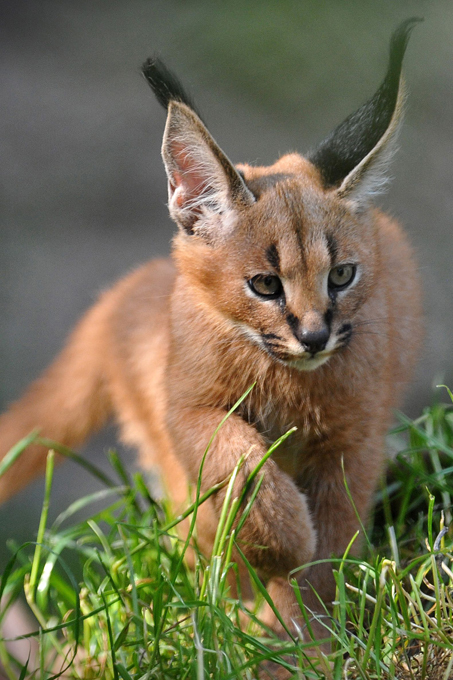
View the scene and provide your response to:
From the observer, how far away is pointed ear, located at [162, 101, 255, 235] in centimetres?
255

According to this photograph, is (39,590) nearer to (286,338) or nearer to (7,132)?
(286,338)

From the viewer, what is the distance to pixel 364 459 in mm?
2936

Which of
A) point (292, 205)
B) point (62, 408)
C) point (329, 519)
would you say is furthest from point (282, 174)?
point (62, 408)

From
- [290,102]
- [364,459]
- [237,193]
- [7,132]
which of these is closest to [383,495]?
[364,459]

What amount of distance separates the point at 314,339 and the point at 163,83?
0.95 metres

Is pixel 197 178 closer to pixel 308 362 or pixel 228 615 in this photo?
pixel 308 362

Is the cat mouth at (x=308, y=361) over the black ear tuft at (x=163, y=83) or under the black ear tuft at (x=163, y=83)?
under

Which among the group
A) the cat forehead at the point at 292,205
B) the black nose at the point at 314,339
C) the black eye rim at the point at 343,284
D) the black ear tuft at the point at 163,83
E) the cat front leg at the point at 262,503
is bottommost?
the cat front leg at the point at 262,503

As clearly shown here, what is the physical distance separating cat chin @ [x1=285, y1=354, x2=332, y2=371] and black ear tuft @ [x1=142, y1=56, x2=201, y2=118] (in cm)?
89

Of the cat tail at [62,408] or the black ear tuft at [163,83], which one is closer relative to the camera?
the black ear tuft at [163,83]

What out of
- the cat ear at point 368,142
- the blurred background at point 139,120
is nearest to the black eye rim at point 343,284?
the cat ear at point 368,142

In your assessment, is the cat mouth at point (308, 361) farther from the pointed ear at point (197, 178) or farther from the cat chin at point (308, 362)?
the pointed ear at point (197, 178)

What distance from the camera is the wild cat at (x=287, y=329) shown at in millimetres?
2521

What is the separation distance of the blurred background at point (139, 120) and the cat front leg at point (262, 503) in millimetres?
3605
